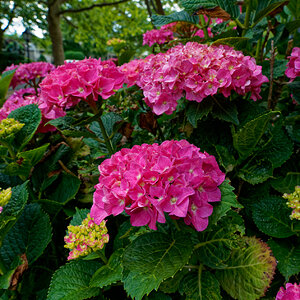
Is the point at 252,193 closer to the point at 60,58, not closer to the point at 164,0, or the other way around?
the point at 164,0

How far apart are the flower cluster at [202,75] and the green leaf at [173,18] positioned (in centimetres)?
28

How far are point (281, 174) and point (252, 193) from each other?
0.20 m

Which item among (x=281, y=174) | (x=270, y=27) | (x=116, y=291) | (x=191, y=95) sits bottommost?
(x=116, y=291)

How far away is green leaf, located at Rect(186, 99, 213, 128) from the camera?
1.13 m

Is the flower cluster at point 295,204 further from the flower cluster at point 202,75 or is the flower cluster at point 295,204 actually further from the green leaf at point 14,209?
the green leaf at point 14,209

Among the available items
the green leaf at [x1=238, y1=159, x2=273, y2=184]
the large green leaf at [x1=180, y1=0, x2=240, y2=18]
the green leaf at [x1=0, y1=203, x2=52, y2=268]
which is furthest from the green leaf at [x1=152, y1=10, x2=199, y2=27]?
the green leaf at [x1=0, y1=203, x2=52, y2=268]

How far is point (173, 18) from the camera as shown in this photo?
1.38 metres

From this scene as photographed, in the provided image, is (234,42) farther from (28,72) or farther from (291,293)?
(28,72)

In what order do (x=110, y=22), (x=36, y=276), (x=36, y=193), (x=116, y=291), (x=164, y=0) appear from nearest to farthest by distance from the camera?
1. (x=116, y=291)
2. (x=36, y=276)
3. (x=36, y=193)
4. (x=164, y=0)
5. (x=110, y=22)

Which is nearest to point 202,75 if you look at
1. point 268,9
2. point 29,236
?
point 268,9

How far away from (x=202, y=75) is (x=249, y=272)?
2.42ft

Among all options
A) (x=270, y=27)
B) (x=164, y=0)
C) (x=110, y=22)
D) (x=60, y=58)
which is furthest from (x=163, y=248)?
(x=110, y=22)

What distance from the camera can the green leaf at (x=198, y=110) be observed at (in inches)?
44.7

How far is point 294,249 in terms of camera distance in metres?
1.08
